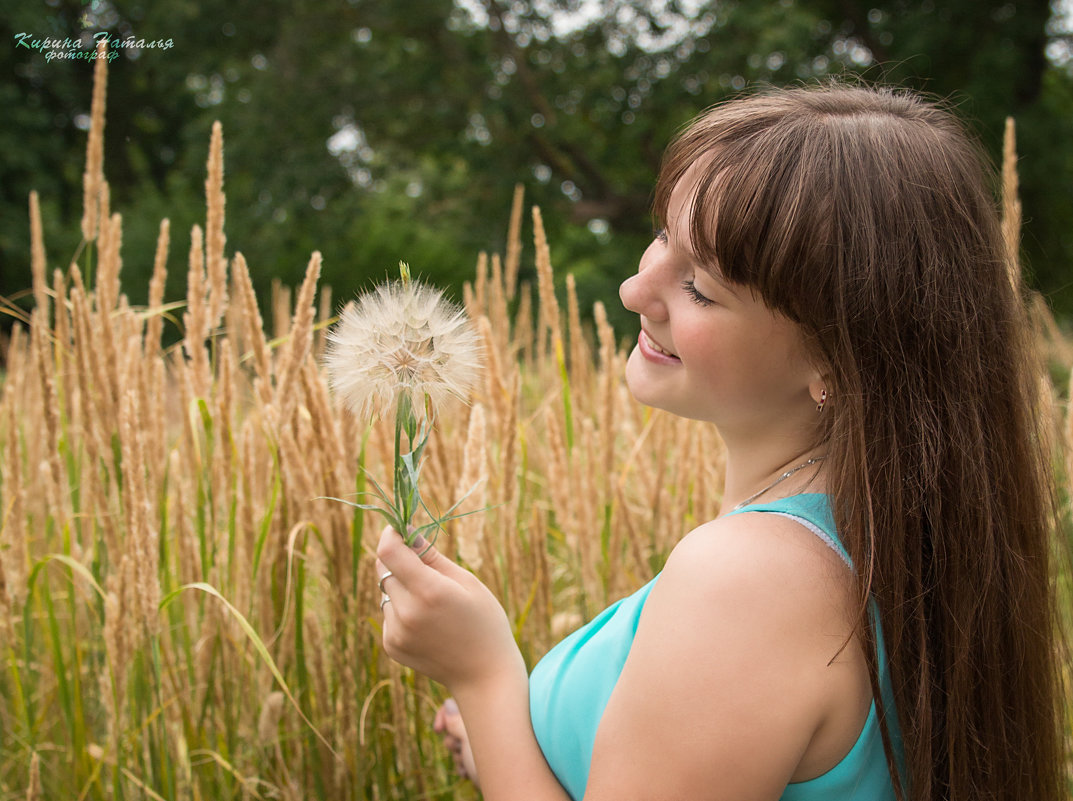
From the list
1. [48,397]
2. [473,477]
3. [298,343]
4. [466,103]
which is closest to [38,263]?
[48,397]

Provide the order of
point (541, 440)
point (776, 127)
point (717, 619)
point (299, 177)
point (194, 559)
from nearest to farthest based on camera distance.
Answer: point (717, 619) < point (776, 127) < point (194, 559) < point (541, 440) < point (299, 177)

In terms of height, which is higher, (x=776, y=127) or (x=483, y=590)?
(x=776, y=127)

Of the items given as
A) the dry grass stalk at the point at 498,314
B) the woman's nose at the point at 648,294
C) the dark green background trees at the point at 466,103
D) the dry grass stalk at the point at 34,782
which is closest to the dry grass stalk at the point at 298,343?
the woman's nose at the point at 648,294

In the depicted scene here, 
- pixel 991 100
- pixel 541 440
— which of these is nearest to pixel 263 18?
pixel 991 100

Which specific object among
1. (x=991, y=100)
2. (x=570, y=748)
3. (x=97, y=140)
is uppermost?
(x=991, y=100)

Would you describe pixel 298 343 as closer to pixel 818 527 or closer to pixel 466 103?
pixel 818 527

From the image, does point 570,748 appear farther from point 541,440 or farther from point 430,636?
point 541,440

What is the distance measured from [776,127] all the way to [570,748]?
596 mm

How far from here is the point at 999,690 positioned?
0.86m

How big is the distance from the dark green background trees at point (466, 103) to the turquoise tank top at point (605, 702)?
A: 9.18 meters

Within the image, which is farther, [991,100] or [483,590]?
[991,100]

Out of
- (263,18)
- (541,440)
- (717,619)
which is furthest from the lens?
(263,18)

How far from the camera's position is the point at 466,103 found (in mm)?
11258

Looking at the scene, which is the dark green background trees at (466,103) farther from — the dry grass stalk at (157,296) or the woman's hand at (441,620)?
the woman's hand at (441,620)
